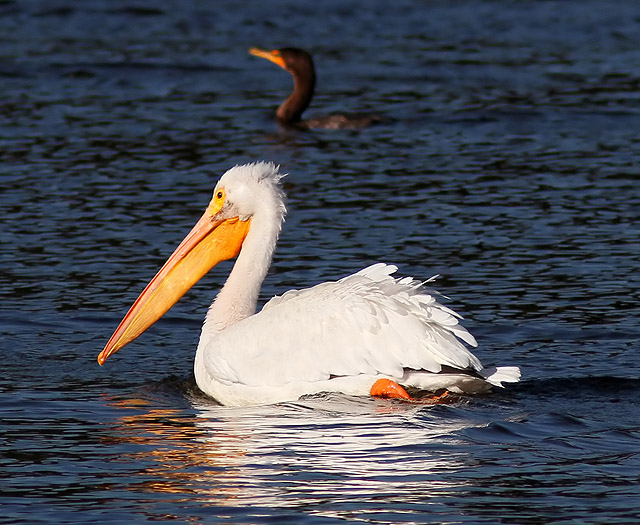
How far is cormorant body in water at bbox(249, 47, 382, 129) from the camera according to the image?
13.2 metres

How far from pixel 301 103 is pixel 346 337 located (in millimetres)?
8278

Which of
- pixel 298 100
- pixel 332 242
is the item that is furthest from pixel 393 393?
pixel 298 100

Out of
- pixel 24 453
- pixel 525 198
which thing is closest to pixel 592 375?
pixel 24 453

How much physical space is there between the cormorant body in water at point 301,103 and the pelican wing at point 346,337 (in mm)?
6858

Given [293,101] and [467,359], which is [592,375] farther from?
[293,101]

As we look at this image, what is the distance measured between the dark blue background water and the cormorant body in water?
0.61 feet

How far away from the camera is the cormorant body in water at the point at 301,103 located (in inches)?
520

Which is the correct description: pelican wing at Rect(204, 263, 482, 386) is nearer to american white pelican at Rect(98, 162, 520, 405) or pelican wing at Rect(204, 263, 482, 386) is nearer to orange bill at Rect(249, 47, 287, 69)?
american white pelican at Rect(98, 162, 520, 405)

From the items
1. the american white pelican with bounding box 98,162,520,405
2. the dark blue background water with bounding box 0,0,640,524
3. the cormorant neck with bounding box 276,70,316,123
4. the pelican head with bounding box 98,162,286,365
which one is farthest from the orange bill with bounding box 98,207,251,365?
the cormorant neck with bounding box 276,70,316,123

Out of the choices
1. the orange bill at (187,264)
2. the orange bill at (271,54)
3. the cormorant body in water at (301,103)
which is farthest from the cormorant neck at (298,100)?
the orange bill at (187,264)

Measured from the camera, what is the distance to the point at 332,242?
931 centimetres

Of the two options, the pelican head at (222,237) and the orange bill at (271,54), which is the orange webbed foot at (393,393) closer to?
the pelican head at (222,237)

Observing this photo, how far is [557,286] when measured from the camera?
27.5ft

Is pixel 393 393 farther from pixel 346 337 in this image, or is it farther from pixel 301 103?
pixel 301 103
